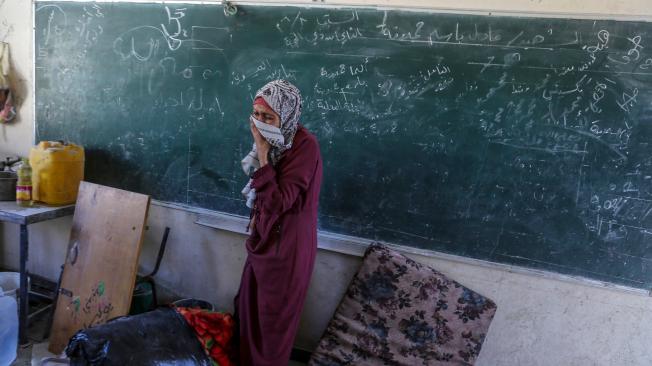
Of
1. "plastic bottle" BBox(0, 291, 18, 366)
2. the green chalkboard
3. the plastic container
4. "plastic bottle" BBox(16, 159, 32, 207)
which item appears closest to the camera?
the green chalkboard

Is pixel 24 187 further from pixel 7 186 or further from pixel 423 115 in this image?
pixel 423 115

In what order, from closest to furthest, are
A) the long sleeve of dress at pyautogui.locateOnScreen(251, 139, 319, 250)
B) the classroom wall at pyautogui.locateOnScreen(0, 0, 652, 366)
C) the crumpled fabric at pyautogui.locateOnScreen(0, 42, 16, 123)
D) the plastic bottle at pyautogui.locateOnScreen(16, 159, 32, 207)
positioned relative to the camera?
the long sleeve of dress at pyautogui.locateOnScreen(251, 139, 319, 250) < the classroom wall at pyautogui.locateOnScreen(0, 0, 652, 366) < the plastic bottle at pyautogui.locateOnScreen(16, 159, 32, 207) < the crumpled fabric at pyautogui.locateOnScreen(0, 42, 16, 123)

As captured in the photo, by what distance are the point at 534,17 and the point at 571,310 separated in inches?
63.8

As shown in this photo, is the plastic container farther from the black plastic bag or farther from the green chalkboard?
the black plastic bag

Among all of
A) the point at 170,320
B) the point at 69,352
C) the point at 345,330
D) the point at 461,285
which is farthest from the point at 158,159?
the point at 461,285

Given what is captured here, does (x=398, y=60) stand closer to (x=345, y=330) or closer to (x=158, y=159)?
(x=345, y=330)

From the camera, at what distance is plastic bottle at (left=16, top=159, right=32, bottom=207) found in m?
2.62

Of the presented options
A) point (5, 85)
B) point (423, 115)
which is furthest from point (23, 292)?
point (423, 115)

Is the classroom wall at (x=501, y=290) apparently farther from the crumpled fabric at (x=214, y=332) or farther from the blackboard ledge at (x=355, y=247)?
the crumpled fabric at (x=214, y=332)

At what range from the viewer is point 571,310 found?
87.3 inches

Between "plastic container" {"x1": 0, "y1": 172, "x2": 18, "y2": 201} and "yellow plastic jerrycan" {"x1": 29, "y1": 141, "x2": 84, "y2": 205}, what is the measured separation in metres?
0.20

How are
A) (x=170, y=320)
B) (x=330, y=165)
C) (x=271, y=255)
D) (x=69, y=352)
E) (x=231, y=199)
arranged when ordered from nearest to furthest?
(x=69, y=352) → (x=271, y=255) → (x=170, y=320) → (x=330, y=165) → (x=231, y=199)

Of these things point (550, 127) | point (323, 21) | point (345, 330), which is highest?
point (323, 21)

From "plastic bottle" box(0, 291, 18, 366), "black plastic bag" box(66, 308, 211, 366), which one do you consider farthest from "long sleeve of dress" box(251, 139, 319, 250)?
"plastic bottle" box(0, 291, 18, 366)
